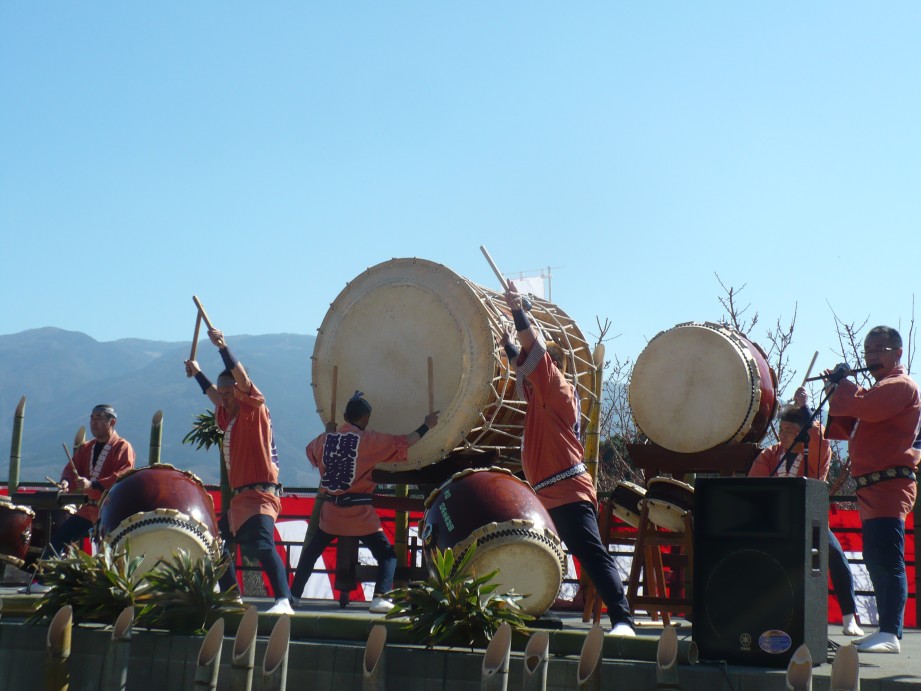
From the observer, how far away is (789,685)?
3.88 metres

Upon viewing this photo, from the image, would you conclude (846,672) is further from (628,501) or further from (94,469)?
(94,469)

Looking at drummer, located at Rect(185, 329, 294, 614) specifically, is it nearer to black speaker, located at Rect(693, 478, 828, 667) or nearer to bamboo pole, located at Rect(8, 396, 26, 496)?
black speaker, located at Rect(693, 478, 828, 667)

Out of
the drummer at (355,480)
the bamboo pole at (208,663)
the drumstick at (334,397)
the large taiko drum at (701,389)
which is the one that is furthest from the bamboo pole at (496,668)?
the drumstick at (334,397)

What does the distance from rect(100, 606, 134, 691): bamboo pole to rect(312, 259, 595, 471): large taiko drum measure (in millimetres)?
3170

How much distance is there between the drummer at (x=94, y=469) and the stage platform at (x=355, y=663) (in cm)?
264

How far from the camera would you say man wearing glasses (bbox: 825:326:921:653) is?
18.1 feet

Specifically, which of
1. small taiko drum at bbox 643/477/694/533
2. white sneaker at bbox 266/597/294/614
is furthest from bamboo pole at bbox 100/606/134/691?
small taiko drum at bbox 643/477/694/533

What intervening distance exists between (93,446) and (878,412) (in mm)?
5785

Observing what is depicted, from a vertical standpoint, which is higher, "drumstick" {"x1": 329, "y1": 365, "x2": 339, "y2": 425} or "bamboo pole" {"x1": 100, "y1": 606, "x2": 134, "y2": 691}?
"drumstick" {"x1": 329, "y1": 365, "x2": 339, "y2": 425}

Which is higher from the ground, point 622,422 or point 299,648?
point 622,422

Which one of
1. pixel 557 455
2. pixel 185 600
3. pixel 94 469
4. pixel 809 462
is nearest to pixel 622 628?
pixel 557 455

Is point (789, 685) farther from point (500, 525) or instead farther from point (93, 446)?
point (93, 446)

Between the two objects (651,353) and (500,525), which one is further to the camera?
(651,353)

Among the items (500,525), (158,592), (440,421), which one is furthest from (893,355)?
(158,592)
